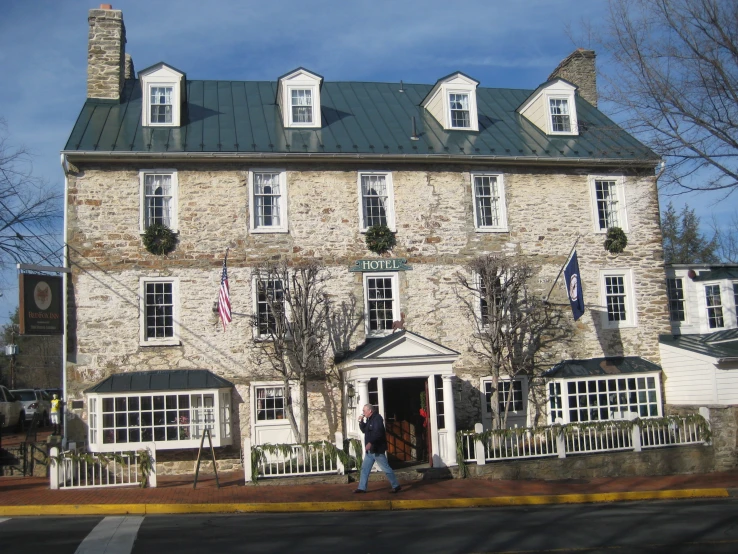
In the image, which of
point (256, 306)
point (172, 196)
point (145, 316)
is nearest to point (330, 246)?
point (256, 306)

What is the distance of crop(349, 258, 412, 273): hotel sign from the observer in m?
19.7

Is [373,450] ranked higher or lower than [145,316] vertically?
lower

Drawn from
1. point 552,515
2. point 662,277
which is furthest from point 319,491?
point 662,277

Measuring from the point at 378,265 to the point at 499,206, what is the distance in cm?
396

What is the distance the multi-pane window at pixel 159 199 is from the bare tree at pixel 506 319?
7.78 meters

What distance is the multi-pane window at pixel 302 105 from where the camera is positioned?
2138 cm

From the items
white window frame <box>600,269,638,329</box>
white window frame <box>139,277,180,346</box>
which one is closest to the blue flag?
white window frame <box>600,269,638,329</box>

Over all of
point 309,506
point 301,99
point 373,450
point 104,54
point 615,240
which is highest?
point 104,54

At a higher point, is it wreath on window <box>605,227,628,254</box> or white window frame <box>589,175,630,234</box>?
white window frame <box>589,175,630,234</box>

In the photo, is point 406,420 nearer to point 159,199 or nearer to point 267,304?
point 267,304

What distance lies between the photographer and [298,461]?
15.9m

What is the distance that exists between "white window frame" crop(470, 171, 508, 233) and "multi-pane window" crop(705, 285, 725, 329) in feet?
22.6

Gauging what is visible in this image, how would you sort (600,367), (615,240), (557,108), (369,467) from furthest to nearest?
(557,108), (615,240), (600,367), (369,467)

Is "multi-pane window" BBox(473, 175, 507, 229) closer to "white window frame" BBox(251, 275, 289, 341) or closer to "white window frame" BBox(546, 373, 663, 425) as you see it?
"white window frame" BBox(546, 373, 663, 425)
